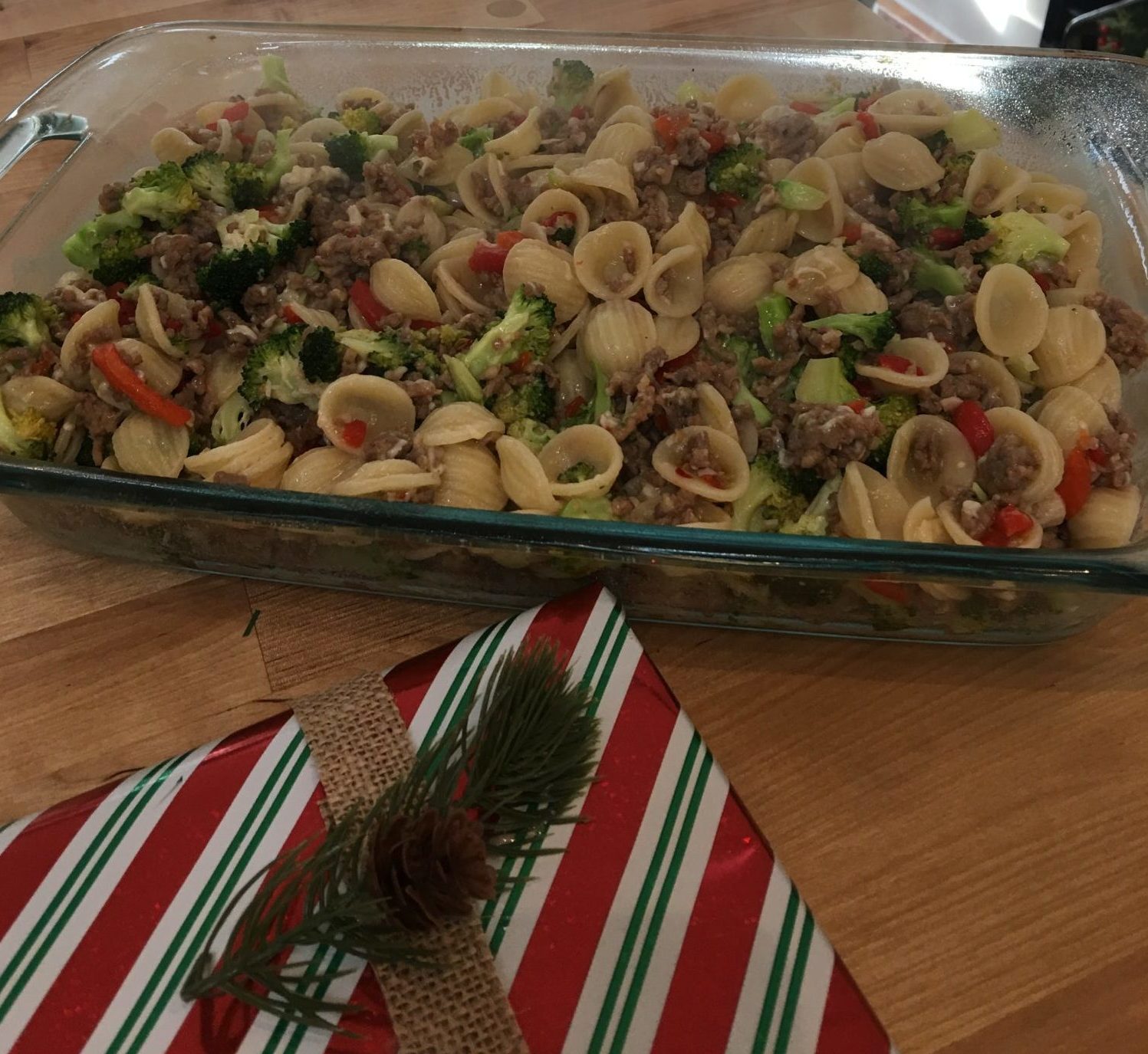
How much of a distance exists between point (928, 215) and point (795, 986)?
102cm

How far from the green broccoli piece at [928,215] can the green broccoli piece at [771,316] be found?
26 cm

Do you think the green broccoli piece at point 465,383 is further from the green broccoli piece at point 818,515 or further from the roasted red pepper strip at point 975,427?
the roasted red pepper strip at point 975,427

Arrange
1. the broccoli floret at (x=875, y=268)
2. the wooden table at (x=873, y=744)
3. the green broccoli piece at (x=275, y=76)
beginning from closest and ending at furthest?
the wooden table at (x=873, y=744) < the broccoli floret at (x=875, y=268) < the green broccoli piece at (x=275, y=76)

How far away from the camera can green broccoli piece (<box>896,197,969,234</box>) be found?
1279 millimetres

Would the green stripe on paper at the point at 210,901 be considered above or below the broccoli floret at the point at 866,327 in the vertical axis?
below

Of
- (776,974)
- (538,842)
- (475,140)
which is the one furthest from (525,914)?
(475,140)

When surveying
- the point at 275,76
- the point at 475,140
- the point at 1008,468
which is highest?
the point at 275,76

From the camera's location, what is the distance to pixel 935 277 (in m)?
1.24

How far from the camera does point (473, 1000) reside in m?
0.78

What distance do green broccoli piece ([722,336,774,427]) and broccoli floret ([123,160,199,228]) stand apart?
79 centimetres

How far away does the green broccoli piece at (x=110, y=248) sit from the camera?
1.28 meters

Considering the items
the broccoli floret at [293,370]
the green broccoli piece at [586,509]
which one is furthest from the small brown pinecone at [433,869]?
the broccoli floret at [293,370]

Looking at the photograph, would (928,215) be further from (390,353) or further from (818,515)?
(390,353)

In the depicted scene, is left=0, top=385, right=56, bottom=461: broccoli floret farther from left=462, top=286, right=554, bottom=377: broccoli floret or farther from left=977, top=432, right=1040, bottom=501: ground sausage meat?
left=977, top=432, right=1040, bottom=501: ground sausage meat
